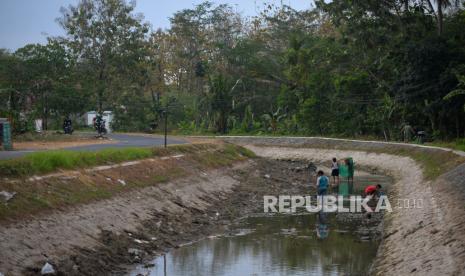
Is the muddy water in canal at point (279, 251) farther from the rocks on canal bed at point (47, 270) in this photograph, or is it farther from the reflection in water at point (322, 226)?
the rocks on canal bed at point (47, 270)

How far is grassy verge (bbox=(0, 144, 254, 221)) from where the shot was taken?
55.1ft

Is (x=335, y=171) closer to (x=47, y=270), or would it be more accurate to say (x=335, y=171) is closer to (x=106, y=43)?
(x=47, y=270)

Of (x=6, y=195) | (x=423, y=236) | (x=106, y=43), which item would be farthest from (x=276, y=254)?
(x=106, y=43)

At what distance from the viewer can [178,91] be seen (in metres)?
93.1

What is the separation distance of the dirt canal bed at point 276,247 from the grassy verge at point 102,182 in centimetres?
302

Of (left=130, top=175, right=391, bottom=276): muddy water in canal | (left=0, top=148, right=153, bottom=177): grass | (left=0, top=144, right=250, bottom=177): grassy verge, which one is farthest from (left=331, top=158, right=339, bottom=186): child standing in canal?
(left=130, top=175, right=391, bottom=276): muddy water in canal

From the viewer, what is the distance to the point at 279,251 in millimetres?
18969

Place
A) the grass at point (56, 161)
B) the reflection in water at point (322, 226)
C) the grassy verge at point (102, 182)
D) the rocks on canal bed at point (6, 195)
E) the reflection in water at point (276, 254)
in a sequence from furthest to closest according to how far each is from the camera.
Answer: the reflection in water at point (322, 226), the grass at point (56, 161), the grassy verge at point (102, 182), the reflection in water at point (276, 254), the rocks on canal bed at point (6, 195)

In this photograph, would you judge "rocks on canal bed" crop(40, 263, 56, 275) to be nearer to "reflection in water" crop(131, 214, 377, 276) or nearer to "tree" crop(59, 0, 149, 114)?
"reflection in water" crop(131, 214, 377, 276)

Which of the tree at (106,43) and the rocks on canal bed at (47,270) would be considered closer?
the rocks on canal bed at (47,270)

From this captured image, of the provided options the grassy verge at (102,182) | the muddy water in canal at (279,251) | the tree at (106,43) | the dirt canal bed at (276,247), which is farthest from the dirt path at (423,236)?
the tree at (106,43)

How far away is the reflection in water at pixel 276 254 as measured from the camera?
16594 mm

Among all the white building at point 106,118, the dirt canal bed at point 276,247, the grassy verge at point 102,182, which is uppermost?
the white building at point 106,118

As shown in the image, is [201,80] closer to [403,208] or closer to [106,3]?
[106,3]
